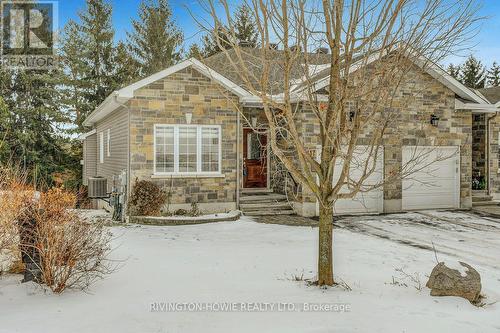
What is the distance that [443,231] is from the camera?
10516mm

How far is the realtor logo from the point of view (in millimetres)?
22609

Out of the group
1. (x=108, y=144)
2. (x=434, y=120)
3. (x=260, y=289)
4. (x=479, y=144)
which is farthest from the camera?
(x=479, y=144)

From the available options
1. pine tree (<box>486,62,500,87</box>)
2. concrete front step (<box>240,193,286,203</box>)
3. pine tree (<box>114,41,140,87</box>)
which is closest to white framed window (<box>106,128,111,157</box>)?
concrete front step (<box>240,193,286,203</box>)

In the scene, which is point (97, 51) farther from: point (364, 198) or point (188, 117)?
point (364, 198)

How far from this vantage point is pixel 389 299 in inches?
213

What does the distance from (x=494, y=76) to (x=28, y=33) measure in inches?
1427

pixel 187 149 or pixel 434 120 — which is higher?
pixel 434 120

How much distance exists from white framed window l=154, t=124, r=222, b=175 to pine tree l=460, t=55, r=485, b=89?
31.1m

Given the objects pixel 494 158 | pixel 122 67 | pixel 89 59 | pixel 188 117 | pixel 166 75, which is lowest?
pixel 494 158

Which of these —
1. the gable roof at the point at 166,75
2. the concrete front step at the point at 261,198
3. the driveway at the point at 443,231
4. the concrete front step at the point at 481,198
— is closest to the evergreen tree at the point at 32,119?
the gable roof at the point at 166,75

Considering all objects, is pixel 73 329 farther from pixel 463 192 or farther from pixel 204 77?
pixel 463 192

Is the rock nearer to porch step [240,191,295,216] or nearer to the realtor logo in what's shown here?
porch step [240,191,295,216]

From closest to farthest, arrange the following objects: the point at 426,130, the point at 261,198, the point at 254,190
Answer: the point at 261,198, the point at 426,130, the point at 254,190

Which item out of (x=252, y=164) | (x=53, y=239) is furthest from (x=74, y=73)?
(x=53, y=239)
